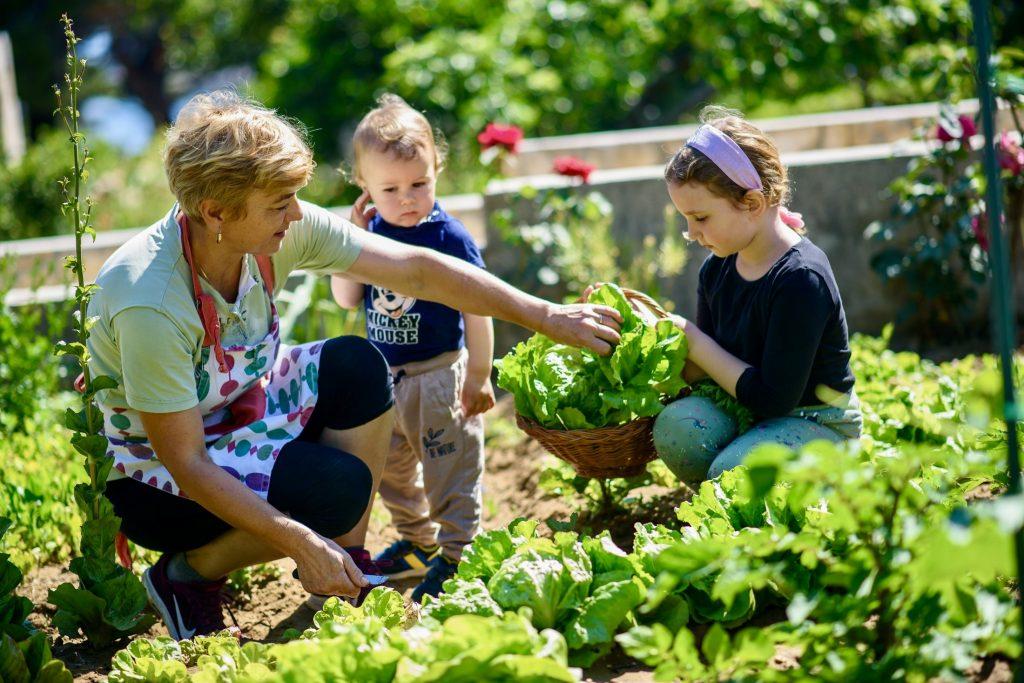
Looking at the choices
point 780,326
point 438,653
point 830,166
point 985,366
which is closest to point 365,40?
point 830,166

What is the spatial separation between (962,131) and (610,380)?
273 cm

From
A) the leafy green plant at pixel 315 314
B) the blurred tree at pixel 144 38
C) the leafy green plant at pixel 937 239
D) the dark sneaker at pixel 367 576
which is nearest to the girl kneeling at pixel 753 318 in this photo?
the dark sneaker at pixel 367 576

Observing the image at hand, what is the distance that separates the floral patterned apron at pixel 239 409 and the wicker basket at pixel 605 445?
0.62 m

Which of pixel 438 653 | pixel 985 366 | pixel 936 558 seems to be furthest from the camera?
pixel 985 366

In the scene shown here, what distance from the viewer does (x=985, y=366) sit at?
4.38m

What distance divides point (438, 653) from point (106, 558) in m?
1.09

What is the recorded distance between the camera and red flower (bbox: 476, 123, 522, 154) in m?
4.88

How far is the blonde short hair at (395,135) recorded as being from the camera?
10.4 feet

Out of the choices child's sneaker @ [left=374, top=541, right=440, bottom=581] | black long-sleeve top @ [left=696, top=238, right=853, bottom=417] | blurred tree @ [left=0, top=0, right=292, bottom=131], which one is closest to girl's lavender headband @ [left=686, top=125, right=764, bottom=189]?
black long-sleeve top @ [left=696, top=238, right=853, bottom=417]

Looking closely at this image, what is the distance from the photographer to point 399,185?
320cm

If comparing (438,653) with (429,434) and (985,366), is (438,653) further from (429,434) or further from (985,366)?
(985,366)

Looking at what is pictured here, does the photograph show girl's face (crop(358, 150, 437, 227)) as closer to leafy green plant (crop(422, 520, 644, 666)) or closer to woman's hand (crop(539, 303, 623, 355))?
woman's hand (crop(539, 303, 623, 355))

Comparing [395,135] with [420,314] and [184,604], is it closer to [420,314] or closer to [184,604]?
[420,314]

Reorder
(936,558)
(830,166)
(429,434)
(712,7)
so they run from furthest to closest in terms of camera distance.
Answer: (712,7), (830,166), (429,434), (936,558)
